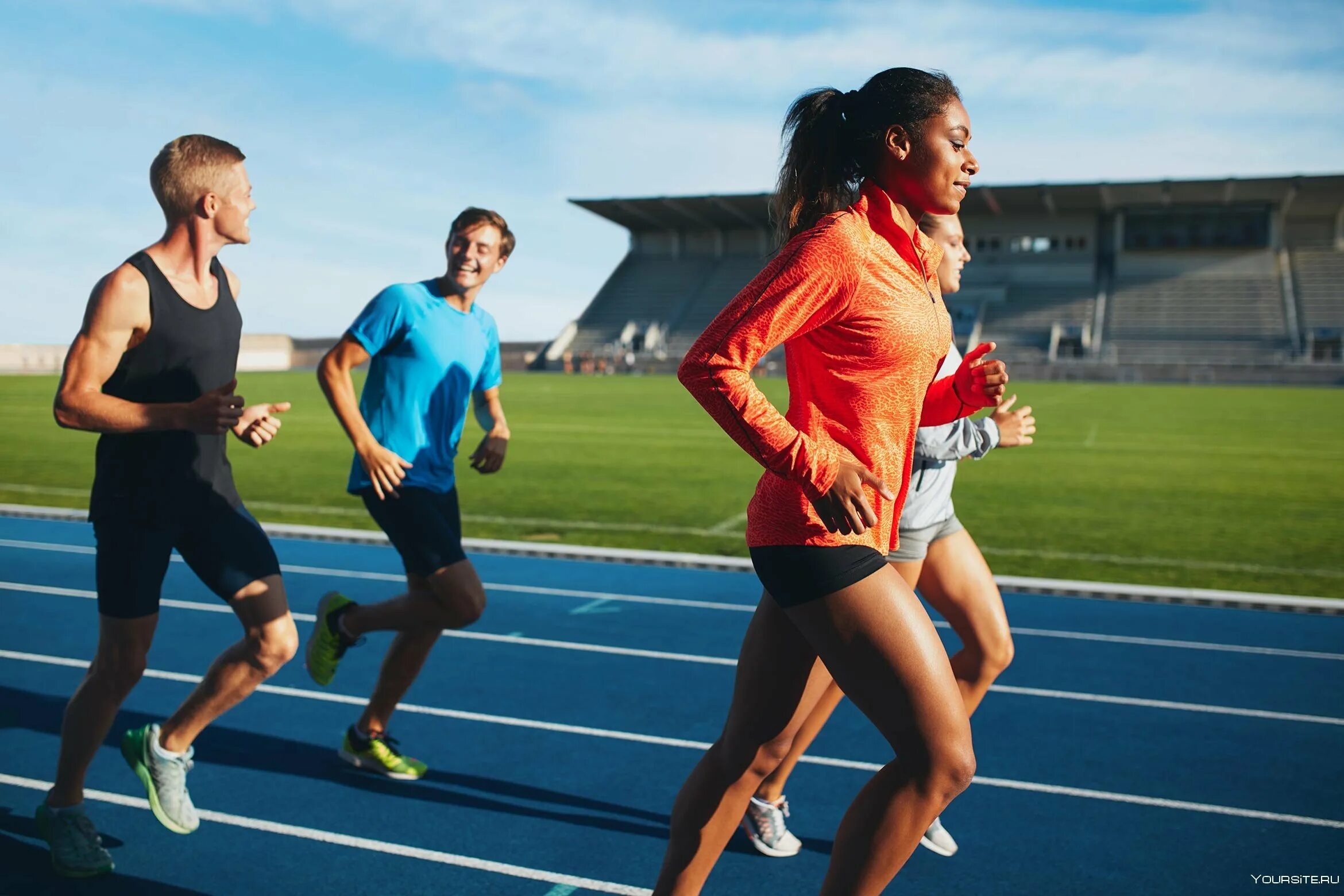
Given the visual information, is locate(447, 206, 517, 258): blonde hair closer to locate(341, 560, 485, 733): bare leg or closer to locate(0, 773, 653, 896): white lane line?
locate(341, 560, 485, 733): bare leg

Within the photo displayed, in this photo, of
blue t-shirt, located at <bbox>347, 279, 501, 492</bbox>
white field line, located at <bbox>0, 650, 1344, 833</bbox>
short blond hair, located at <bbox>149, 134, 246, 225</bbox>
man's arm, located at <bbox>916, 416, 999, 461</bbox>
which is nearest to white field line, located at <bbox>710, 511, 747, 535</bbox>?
white field line, located at <bbox>0, 650, 1344, 833</bbox>

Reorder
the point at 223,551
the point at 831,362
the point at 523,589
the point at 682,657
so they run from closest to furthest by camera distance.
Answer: the point at 831,362 → the point at 223,551 → the point at 682,657 → the point at 523,589

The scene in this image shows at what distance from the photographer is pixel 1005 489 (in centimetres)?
1268

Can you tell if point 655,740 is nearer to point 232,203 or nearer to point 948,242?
point 948,242

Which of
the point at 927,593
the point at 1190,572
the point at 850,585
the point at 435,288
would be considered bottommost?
the point at 1190,572

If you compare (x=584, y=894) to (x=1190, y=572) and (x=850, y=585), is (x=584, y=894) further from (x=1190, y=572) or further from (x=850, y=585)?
(x=1190, y=572)

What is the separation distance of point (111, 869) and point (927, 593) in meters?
2.57

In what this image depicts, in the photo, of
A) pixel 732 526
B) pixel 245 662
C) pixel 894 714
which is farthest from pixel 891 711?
pixel 732 526

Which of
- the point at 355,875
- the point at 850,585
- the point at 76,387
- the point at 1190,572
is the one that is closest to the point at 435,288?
the point at 76,387

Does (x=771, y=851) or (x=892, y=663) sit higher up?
(x=892, y=663)

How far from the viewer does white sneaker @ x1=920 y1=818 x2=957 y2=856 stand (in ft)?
11.6

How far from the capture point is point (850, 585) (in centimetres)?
229

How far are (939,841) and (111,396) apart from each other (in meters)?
2.75

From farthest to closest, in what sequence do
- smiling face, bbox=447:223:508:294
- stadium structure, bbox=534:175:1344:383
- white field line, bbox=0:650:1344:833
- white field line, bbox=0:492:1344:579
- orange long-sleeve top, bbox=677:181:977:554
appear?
1. stadium structure, bbox=534:175:1344:383
2. white field line, bbox=0:492:1344:579
3. smiling face, bbox=447:223:508:294
4. white field line, bbox=0:650:1344:833
5. orange long-sleeve top, bbox=677:181:977:554
